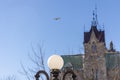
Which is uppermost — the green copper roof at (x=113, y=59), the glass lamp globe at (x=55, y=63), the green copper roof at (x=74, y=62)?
the green copper roof at (x=113, y=59)

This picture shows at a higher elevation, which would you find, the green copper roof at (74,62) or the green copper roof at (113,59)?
the green copper roof at (113,59)

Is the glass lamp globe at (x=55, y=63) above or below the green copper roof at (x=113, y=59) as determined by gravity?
below

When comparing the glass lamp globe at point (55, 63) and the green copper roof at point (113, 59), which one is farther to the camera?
the green copper roof at point (113, 59)

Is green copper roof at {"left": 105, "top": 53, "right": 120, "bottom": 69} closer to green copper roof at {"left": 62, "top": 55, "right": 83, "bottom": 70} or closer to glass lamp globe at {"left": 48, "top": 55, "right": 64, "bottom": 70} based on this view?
green copper roof at {"left": 62, "top": 55, "right": 83, "bottom": 70}

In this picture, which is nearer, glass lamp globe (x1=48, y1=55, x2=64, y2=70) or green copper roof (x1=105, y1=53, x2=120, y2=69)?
glass lamp globe (x1=48, y1=55, x2=64, y2=70)

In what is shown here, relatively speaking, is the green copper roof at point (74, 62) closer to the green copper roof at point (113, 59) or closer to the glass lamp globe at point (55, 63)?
the green copper roof at point (113, 59)

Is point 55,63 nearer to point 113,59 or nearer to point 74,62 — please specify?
point 74,62

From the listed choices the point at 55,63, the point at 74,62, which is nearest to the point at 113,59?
the point at 74,62

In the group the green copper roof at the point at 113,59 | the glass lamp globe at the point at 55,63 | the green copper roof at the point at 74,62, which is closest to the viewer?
the glass lamp globe at the point at 55,63

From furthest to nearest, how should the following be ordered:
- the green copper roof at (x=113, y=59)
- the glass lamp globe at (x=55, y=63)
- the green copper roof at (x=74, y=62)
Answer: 1. the green copper roof at (x=113, y=59)
2. the green copper roof at (x=74, y=62)
3. the glass lamp globe at (x=55, y=63)

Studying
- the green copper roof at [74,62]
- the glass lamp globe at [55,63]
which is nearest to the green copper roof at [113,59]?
the green copper roof at [74,62]

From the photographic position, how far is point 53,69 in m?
7.15

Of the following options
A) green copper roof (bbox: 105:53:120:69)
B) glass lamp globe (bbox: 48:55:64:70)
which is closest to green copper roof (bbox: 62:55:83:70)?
green copper roof (bbox: 105:53:120:69)

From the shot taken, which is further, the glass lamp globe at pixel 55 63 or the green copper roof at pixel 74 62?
the green copper roof at pixel 74 62
